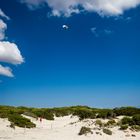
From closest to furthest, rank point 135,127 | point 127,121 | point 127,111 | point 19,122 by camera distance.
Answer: point 135,127 → point 127,121 → point 19,122 → point 127,111

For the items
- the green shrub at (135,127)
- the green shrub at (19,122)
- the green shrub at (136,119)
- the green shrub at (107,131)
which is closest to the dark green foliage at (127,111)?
the green shrub at (136,119)

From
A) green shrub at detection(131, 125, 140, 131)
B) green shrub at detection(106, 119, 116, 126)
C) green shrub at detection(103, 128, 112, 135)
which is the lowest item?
green shrub at detection(103, 128, 112, 135)

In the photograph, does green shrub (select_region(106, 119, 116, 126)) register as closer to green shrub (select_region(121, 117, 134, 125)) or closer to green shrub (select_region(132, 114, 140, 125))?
green shrub (select_region(121, 117, 134, 125))

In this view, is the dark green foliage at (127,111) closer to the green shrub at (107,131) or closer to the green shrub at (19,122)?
the green shrub at (107,131)

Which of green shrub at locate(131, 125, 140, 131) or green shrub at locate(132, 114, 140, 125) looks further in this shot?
green shrub at locate(132, 114, 140, 125)

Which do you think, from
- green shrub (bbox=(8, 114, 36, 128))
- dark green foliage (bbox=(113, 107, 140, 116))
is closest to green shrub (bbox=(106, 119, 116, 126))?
dark green foliage (bbox=(113, 107, 140, 116))

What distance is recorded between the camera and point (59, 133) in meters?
28.7

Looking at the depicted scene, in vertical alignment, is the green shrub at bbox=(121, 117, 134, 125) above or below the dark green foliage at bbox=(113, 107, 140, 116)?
below

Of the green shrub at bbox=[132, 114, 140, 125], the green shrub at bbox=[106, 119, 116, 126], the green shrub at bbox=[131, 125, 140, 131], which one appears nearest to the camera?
the green shrub at bbox=[131, 125, 140, 131]

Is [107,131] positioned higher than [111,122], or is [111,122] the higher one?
[111,122]

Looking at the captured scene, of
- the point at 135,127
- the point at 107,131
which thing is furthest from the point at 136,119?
the point at 107,131

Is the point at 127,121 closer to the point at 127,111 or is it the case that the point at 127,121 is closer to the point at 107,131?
the point at 107,131

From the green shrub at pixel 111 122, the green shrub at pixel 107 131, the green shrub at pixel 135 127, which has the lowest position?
the green shrub at pixel 107 131

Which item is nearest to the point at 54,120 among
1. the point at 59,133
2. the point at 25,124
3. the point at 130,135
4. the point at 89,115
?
the point at 89,115
